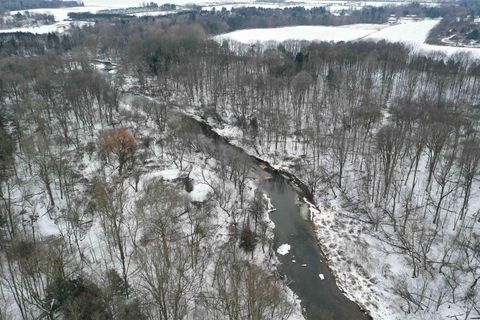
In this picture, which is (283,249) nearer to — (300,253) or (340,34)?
(300,253)

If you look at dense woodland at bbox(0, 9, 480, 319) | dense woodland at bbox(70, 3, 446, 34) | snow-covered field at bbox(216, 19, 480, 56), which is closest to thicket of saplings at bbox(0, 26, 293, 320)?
dense woodland at bbox(0, 9, 480, 319)

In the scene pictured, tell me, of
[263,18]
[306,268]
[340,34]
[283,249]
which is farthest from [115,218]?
[263,18]

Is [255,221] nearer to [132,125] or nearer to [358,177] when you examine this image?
[358,177]

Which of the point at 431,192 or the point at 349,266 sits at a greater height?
the point at 431,192

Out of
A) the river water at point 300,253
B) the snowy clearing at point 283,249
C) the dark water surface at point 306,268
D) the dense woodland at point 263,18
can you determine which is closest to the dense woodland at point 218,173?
the snowy clearing at point 283,249

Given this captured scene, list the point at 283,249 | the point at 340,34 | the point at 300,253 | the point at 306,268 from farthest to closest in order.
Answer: the point at 340,34 → the point at 283,249 → the point at 300,253 → the point at 306,268

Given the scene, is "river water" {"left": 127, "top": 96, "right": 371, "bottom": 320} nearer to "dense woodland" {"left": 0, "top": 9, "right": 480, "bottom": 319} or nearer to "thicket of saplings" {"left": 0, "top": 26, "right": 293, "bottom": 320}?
"thicket of saplings" {"left": 0, "top": 26, "right": 293, "bottom": 320}

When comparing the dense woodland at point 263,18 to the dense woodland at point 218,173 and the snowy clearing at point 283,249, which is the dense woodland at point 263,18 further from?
the snowy clearing at point 283,249

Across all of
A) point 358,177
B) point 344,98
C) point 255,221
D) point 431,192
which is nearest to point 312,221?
point 255,221
